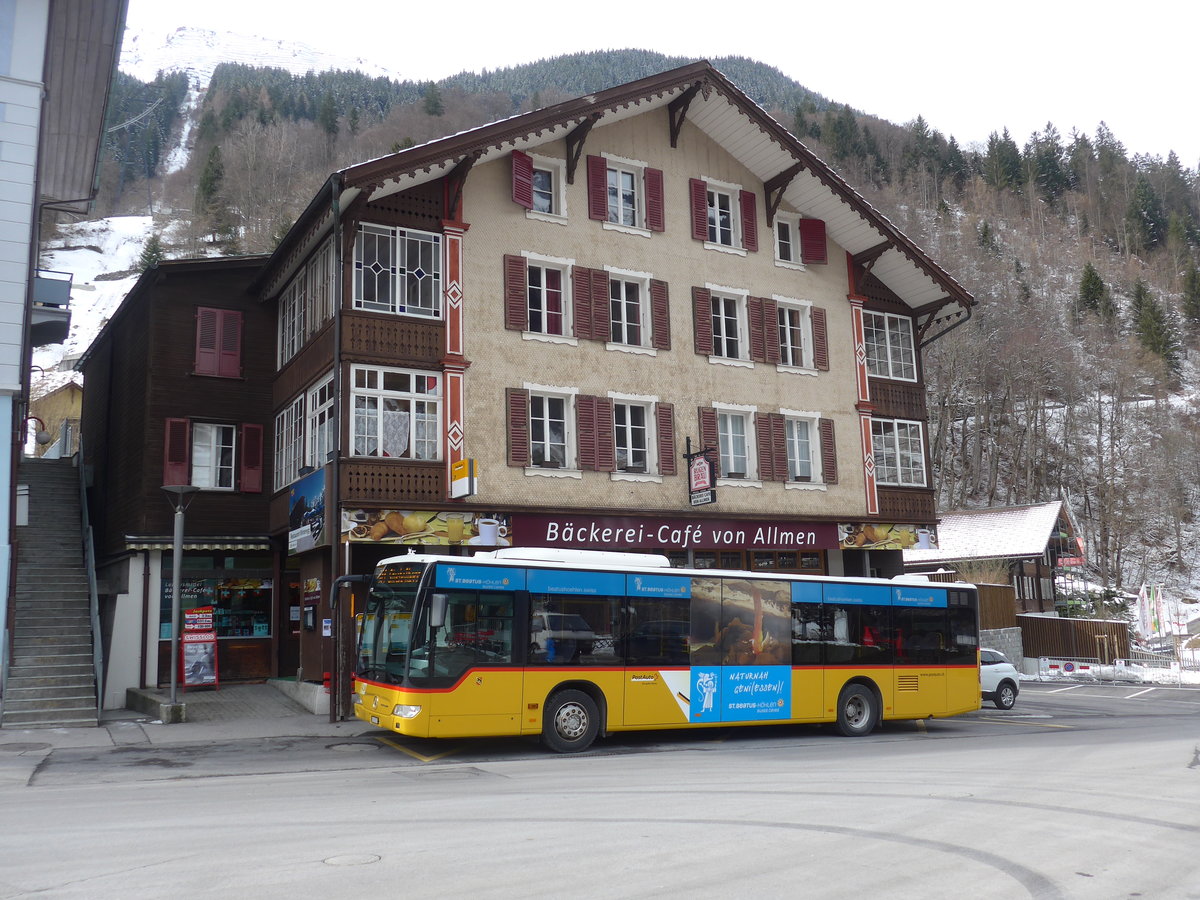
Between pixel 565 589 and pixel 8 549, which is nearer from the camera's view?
pixel 565 589

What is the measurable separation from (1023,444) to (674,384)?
164 feet

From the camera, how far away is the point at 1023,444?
67.2 meters

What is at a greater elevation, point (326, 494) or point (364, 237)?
point (364, 237)

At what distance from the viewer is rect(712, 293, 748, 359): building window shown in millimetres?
25500

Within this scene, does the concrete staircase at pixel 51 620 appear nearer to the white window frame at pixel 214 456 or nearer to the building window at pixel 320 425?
the white window frame at pixel 214 456

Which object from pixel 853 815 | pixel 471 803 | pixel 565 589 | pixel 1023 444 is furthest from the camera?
pixel 1023 444

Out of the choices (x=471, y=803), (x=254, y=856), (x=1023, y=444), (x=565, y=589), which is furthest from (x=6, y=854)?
(x=1023, y=444)

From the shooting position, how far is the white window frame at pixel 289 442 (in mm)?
22906

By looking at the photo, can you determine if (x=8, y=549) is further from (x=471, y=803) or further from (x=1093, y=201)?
(x=1093, y=201)

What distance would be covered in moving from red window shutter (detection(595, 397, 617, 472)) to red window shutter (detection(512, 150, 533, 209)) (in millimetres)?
4614

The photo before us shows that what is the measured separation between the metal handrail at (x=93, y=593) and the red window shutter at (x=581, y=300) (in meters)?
11.6

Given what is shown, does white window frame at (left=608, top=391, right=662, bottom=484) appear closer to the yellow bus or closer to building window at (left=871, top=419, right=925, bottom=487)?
the yellow bus

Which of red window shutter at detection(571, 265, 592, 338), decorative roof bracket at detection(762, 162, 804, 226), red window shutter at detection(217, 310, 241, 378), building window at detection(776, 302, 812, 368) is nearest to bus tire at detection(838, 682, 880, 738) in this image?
red window shutter at detection(571, 265, 592, 338)

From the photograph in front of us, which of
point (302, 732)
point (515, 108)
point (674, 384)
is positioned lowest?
point (302, 732)
